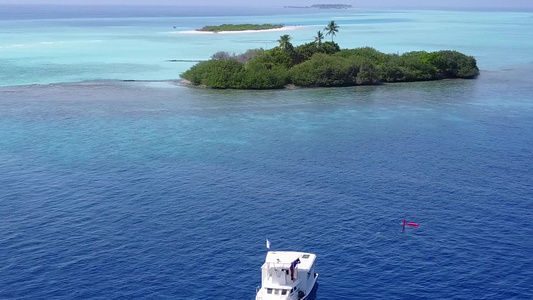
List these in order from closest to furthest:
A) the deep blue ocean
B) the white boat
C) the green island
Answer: the white boat < the deep blue ocean < the green island

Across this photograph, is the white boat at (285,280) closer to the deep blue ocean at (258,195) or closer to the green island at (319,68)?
the deep blue ocean at (258,195)

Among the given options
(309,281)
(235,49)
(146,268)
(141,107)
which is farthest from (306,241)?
(235,49)

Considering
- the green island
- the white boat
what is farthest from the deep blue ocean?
the green island

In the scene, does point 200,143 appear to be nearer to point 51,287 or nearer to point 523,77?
point 51,287

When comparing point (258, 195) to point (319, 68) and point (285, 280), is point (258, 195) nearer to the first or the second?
point (285, 280)

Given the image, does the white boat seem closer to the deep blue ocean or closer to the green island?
the deep blue ocean

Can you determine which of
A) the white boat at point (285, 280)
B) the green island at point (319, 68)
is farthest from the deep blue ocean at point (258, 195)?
the green island at point (319, 68)
